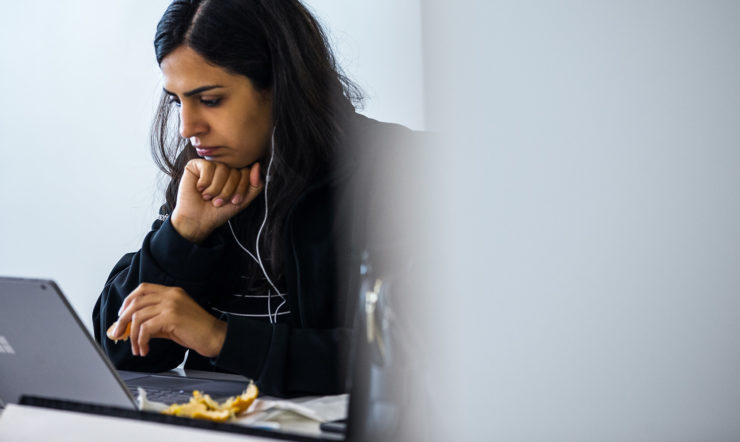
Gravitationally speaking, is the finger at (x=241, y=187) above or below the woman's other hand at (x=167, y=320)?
above

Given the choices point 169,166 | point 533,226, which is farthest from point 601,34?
point 169,166

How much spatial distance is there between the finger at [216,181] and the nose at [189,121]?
0.08 meters

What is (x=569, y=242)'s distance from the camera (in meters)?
0.44

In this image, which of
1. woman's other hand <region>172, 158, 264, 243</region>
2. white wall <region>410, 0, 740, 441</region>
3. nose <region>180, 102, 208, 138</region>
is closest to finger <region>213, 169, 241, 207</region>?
woman's other hand <region>172, 158, 264, 243</region>

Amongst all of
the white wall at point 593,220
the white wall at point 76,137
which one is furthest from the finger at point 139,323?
the white wall at point 76,137

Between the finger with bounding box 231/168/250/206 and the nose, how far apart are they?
12 centimetres

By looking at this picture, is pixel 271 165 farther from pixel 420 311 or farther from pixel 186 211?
pixel 420 311

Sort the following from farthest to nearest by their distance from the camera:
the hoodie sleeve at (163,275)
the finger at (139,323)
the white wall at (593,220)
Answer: the hoodie sleeve at (163,275) < the finger at (139,323) < the white wall at (593,220)

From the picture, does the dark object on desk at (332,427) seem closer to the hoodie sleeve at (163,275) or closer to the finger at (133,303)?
the finger at (133,303)

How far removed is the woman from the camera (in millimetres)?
1151

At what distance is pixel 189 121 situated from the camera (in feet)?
3.81

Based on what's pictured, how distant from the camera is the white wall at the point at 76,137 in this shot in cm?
183

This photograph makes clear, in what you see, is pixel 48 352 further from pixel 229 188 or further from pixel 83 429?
pixel 229 188

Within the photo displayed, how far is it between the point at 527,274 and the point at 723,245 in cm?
13
